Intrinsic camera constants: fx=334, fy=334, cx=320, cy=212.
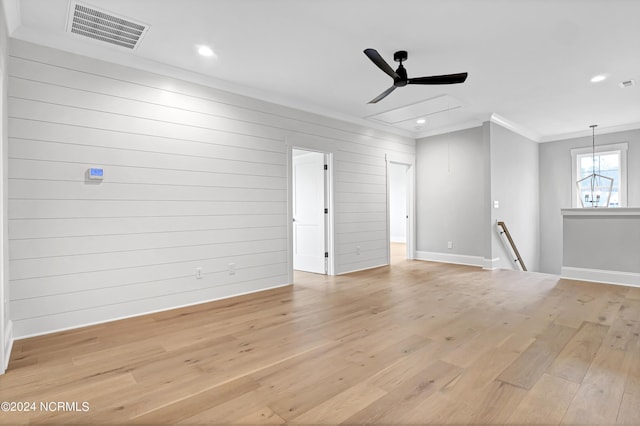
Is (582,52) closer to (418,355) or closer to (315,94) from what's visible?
(315,94)

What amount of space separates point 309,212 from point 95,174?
3268 mm

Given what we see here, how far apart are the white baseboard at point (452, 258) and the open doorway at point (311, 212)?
256 centimetres

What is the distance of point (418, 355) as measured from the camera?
2.50m

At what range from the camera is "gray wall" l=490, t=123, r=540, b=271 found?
20.0 feet

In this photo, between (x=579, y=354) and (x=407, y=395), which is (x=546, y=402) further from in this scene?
(x=579, y=354)

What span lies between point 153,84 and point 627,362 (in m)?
4.84

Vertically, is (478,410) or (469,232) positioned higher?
(469,232)

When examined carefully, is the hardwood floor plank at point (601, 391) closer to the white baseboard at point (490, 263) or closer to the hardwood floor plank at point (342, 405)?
the hardwood floor plank at point (342, 405)

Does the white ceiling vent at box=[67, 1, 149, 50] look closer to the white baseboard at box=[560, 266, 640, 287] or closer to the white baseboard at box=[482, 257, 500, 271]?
the white baseboard at box=[482, 257, 500, 271]

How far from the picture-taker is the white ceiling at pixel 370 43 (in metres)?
2.71

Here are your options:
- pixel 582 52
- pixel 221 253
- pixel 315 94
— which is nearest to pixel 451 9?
pixel 582 52

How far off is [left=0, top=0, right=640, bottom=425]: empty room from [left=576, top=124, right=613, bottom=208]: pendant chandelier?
5.95ft

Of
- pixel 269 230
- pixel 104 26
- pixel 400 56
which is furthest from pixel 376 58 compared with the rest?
pixel 269 230

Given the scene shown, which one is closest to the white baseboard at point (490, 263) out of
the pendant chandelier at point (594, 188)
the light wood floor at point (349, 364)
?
the light wood floor at point (349, 364)
